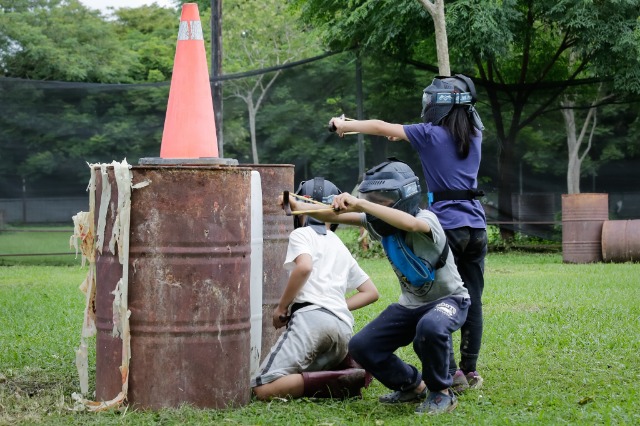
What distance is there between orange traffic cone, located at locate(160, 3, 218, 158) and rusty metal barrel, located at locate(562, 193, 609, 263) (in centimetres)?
907

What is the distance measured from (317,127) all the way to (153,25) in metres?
28.7

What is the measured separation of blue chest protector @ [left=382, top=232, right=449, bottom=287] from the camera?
502cm

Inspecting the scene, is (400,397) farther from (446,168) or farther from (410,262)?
(446,168)

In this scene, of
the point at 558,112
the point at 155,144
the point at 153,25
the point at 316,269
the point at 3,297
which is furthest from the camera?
the point at 153,25

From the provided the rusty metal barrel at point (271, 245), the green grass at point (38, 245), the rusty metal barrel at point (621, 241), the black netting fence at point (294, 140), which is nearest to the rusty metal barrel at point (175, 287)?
the rusty metal barrel at point (271, 245)

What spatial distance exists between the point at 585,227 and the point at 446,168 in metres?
10.1

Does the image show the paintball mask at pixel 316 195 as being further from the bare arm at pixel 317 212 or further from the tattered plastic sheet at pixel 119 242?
the tattered plastic sheet at pixel 119 242

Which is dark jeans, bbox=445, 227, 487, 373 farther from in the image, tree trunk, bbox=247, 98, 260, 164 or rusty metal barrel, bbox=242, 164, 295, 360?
Result: tree trunk, bbox=247, 98, 260, 164

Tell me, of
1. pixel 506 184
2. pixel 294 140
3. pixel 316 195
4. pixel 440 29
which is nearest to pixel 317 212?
pixel 316 195

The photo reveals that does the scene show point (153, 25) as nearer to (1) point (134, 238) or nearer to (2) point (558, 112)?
(2) point (558, 112)

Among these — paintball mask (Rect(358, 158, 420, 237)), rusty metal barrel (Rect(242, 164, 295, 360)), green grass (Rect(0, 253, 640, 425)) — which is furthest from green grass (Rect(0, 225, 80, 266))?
paintball mask (Rect(358, 158, 420, 237))

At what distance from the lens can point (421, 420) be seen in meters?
4.86

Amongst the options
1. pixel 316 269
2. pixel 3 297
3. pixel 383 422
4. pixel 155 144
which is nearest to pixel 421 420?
pixel 383 422

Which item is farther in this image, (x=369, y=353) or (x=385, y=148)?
(x=385, y=148)
